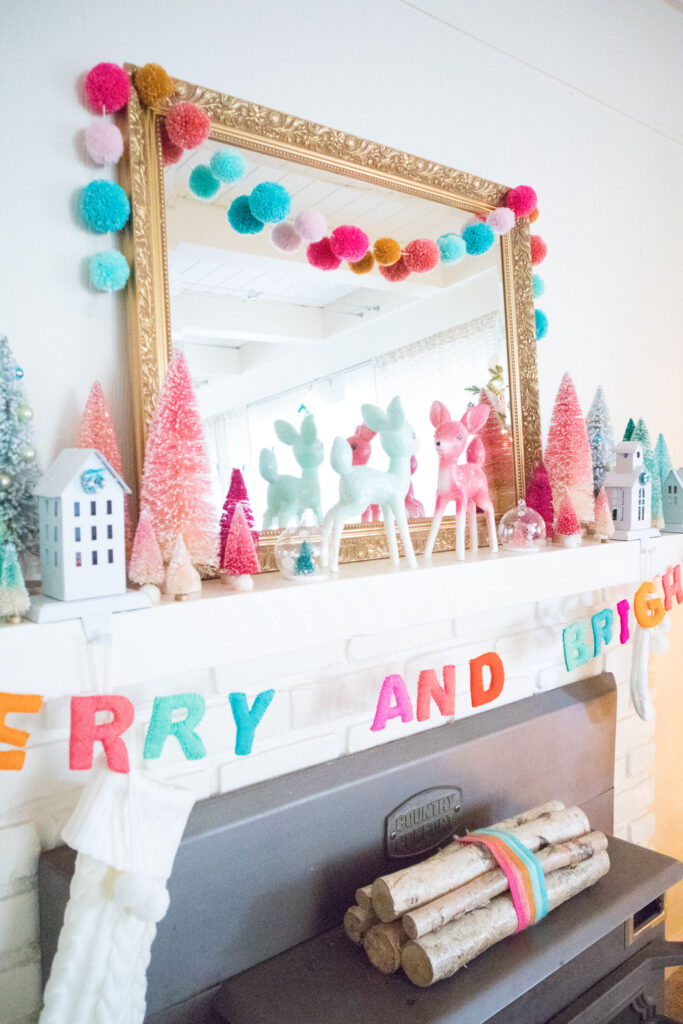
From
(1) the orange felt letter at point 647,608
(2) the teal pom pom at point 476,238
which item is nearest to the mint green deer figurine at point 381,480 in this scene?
(2) the teal pom pom at point 476,238

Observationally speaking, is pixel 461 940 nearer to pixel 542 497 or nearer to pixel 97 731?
pixel 97 731

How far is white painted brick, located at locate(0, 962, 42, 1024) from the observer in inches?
37.3

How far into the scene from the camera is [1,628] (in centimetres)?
76

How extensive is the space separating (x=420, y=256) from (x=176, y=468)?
0.69 meters

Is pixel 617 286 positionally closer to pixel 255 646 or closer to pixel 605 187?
pixel 605 187

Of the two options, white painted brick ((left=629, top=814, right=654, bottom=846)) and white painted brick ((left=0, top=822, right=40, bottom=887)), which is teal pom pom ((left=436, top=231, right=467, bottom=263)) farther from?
white painted brick ((left=629, top=814, right=654, bottom=846))

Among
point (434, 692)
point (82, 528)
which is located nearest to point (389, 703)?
point (434, 692)

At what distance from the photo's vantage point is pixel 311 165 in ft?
3.98

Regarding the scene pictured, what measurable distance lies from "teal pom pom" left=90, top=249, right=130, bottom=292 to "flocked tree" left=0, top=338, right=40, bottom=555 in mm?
175

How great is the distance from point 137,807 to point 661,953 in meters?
1.20

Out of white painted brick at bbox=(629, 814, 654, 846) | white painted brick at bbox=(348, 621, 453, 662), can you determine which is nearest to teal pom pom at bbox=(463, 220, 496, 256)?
white painted brick at bbox=(348, 621, 453, 662)

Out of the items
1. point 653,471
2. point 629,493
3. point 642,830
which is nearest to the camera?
point 629,493

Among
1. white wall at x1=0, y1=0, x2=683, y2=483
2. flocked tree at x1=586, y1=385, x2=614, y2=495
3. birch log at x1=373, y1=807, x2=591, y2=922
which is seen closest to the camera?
white wall at x1=0, y1=0, x2=683, y2=483

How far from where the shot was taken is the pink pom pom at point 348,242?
123cm
